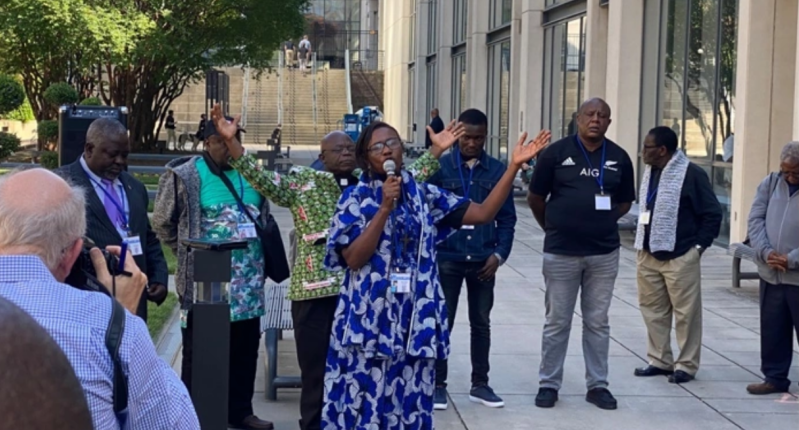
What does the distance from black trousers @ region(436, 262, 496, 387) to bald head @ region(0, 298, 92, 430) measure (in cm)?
562

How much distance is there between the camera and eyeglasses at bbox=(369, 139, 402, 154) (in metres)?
5.47

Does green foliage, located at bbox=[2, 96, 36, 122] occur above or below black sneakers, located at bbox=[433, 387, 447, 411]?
above

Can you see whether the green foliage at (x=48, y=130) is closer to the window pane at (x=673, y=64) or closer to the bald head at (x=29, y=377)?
the window pane at (x=673, y=64)

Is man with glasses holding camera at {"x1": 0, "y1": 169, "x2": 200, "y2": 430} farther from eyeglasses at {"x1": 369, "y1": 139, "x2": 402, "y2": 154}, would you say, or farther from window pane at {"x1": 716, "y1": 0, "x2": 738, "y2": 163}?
window pane at {"x1": 716, "y1": 0, "x2": 738, "y2": 163}

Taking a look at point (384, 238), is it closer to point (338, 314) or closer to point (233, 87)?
point (338, 314)

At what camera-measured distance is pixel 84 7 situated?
26672 mm

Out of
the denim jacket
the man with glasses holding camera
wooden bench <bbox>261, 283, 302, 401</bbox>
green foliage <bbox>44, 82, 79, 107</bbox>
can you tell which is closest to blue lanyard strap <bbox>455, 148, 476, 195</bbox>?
the denim jacket

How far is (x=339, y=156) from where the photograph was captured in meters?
6.60

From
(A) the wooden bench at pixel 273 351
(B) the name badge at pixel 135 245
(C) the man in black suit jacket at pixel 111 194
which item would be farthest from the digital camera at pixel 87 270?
(A) the wooden bench at pixel 273 351

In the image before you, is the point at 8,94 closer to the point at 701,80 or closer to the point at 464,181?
the point at 701,80

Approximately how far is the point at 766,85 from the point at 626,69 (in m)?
5.82

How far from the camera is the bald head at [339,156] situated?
6.60 meters

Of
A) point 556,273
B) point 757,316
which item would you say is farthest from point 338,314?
point 757,316

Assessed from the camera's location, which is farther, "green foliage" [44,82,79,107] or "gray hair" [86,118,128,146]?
"green foliage" [44,82,79,107]
